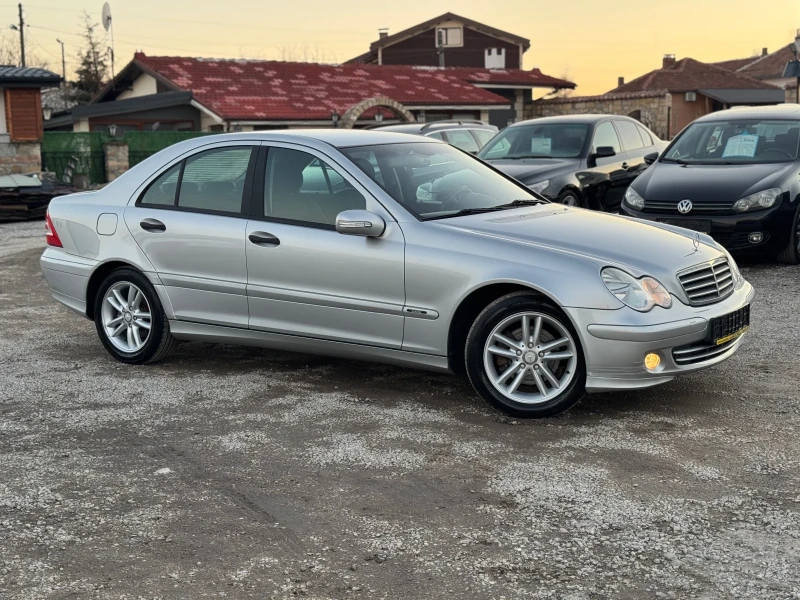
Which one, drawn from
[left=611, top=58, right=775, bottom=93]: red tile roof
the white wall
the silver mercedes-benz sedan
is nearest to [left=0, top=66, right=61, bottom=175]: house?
the white wall

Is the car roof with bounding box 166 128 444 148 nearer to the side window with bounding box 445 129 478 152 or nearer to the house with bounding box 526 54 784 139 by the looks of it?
the side window with bounding box 445 129 478 152

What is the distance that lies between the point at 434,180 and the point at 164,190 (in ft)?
6.33

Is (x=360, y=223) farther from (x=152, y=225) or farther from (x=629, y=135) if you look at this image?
(x=629, y=135)

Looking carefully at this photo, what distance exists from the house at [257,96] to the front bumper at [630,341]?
1185 inches

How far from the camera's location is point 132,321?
24.6ft

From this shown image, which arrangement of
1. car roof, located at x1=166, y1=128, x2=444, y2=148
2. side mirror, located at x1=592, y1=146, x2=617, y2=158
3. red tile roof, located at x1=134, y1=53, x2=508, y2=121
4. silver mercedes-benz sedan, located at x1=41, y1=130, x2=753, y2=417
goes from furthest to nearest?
red tile roof, located at x1=134, y1=53, x2=508, y2=121 < side mirror, located at x1=592, y1=146, x2=617, y2=158 < car roof, located at x1=166, y1=128, x2=444, y2=148 < silver mercedes-benz sedan, located at x1=41, y1=130, x2=753, y2=417

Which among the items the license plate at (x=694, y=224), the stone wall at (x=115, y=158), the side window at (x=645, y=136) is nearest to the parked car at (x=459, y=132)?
the side window at (x=645, y=136)

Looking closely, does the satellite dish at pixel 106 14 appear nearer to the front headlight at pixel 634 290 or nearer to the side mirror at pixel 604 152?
the side mirror at pixel 604 152

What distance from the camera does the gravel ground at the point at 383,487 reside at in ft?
12.8

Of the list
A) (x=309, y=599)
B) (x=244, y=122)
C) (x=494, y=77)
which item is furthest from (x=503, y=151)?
(x=494, y=77)

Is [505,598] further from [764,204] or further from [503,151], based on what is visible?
[503,151]

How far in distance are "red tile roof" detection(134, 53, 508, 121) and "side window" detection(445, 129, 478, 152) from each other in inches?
720

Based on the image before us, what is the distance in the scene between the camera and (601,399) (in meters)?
6.33

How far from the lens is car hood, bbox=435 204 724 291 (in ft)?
19.2
